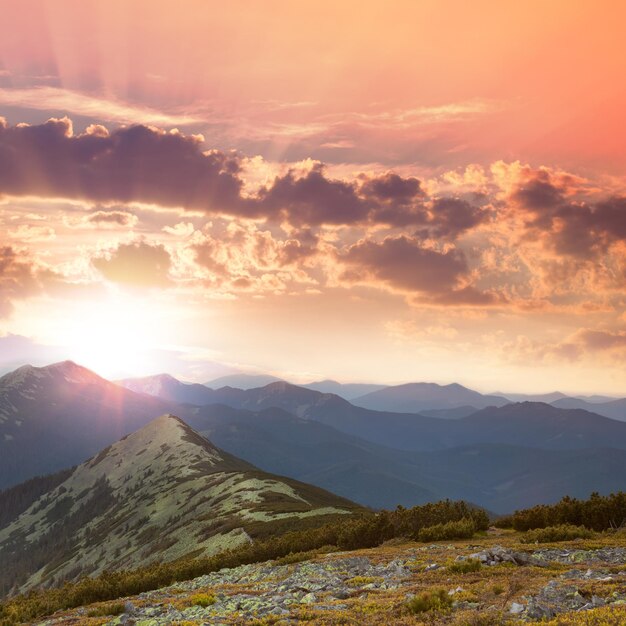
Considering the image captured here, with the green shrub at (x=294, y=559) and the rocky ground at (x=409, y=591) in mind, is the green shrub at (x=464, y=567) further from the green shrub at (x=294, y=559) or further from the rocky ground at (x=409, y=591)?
the green shrub at (x=294, y=559)

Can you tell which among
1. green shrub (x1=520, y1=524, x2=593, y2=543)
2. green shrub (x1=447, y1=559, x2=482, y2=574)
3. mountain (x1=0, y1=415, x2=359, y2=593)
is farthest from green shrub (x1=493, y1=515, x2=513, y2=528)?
mountain (x1=0, y1=415, x2=359, y2=593)

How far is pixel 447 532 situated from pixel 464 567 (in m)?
17.5

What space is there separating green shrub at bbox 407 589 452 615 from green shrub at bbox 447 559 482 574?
24.0ft

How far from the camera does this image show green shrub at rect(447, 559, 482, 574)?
27.8m

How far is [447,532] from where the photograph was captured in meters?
44.2

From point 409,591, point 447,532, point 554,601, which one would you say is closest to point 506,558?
point 409,591

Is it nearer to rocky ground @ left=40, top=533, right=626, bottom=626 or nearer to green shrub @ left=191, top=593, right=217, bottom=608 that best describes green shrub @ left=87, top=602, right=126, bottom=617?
rocky ground @ left=40, top=533, right=626, bottom=626

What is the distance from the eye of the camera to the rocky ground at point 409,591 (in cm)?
1920

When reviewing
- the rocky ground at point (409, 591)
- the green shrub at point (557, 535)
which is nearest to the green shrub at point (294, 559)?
the rocky ground at point (409, 591)

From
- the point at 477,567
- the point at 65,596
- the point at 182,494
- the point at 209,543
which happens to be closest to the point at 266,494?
the point at 209,543

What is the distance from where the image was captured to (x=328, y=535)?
164ft

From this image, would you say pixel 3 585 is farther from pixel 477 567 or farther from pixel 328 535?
pixel 477 567

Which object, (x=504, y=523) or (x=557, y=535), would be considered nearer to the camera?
(x=557, y=535)

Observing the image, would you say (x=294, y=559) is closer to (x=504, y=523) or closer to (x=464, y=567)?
(x=464, y=567)
